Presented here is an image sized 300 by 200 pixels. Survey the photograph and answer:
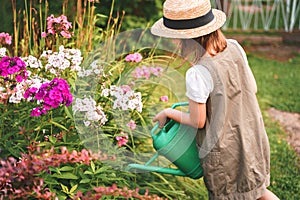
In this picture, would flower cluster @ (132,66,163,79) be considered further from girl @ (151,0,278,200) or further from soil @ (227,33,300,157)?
soil @ (227,33,300,157)

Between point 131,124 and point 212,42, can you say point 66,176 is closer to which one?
point 131,124

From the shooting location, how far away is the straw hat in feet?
8.73

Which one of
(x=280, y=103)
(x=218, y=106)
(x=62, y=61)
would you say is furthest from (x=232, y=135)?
(x=280, y=103)

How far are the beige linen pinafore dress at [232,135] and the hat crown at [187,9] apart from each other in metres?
0.23

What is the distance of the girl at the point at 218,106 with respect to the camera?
262cm

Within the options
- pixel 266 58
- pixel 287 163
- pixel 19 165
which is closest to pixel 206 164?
pixel 19 165

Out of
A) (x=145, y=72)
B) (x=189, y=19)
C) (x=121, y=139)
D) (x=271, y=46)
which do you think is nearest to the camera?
(x=189, y=19)

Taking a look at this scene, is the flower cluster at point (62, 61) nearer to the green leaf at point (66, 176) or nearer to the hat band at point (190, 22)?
the green leaf at point (66, 176)

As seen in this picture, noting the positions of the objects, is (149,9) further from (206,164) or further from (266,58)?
(206,164)

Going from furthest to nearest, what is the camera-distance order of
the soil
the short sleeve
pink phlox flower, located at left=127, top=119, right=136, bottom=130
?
the soil → pink phlox flower, located at left=127, top=119, right=136, bottom=130 → the short sleeve

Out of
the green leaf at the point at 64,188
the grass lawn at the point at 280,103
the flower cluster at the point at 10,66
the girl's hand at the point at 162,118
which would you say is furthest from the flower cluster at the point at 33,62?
the grass lawn at the point at 280,103

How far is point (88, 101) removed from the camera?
9.81ft

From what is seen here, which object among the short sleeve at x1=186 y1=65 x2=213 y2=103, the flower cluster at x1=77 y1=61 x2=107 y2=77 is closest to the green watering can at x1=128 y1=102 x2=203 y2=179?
the short sleeve at x1=186 y1=65 x2=213 y2=103

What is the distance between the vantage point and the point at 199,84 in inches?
102
